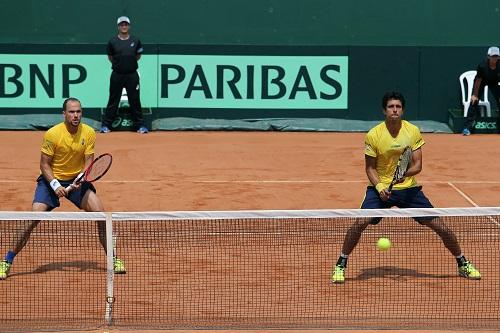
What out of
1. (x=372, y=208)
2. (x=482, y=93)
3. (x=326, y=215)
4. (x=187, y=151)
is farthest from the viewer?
(x=482, y=93)

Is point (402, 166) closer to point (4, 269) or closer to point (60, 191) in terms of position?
point (60, 191)

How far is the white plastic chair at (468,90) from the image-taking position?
68.8ft

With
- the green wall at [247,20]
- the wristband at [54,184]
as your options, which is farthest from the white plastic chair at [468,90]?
the wristband at [54,184]

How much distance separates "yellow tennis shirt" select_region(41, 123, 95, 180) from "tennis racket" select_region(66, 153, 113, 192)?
0.21m

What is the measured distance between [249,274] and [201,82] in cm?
1093

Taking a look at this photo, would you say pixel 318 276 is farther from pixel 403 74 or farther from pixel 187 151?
pixel 403 74

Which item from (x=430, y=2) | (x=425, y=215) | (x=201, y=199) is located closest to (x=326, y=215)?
(x=425, y=215)

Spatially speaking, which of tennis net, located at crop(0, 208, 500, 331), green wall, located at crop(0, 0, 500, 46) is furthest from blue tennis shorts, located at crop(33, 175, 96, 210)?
green wall, located at crop(0, 0, 500, 46)

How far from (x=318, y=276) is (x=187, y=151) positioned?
8056mm

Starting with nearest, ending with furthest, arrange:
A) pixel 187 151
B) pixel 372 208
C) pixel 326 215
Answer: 1. pixel 326 215
2. pixel 372 208
3. pixel 187 151

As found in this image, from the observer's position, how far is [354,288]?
9.86m

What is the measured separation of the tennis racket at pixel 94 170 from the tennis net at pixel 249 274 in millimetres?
561

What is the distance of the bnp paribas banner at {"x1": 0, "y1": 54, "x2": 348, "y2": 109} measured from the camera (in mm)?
20703

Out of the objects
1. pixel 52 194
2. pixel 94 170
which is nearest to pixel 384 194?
pixel 94 170
